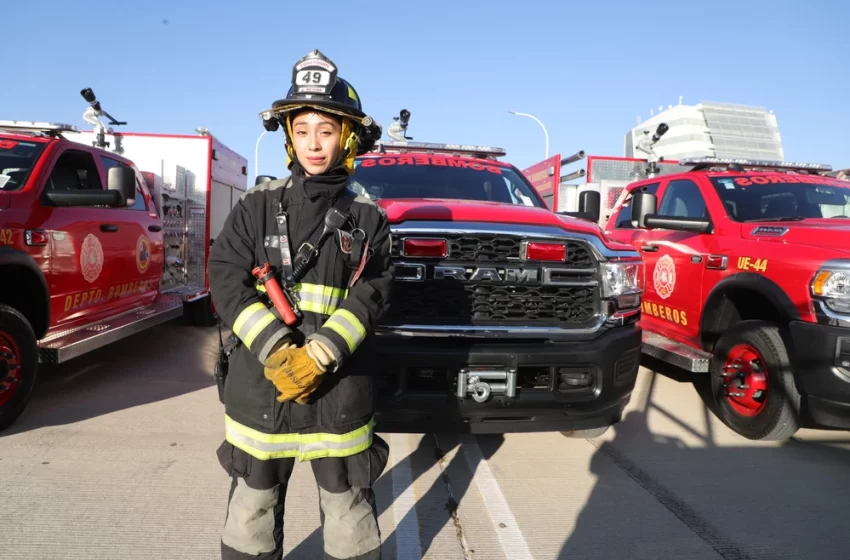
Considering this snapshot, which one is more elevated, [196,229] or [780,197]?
[780,197]

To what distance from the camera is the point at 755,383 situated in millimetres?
3889

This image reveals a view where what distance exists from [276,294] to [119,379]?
13.4 feet

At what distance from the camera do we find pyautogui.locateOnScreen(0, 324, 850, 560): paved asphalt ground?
8.18 feet

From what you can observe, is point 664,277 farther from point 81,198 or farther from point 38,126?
point 38,126

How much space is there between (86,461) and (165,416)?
0.84m

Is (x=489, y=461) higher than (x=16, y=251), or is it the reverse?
(x=16, y=251)

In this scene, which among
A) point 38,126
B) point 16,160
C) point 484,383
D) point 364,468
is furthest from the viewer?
point 38,126

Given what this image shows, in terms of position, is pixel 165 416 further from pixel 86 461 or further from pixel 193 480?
pixel 193 480

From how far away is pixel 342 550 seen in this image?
5.85 ft

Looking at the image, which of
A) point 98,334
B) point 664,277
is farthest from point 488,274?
point 98,334

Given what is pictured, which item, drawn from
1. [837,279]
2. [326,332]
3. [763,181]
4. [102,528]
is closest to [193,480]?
Answer: [102,528]

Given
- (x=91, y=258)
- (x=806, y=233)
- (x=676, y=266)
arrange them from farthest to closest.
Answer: (x=676, y=266)
(x=91, y=258)
(x=806, y=233)

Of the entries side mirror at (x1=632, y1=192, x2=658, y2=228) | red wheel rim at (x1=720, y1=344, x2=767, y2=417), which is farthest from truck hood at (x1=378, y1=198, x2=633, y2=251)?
side mirror at (x1=632, y1=192, x2=658, y2=228)

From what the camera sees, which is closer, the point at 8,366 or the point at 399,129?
the point at 8,366
